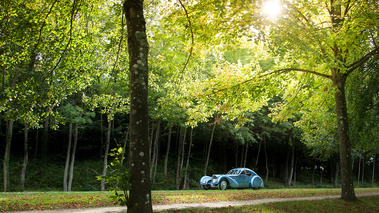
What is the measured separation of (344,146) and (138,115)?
9.75m

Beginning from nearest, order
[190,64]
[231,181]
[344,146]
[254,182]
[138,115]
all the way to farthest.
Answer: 1. [138,115]
2. [190,64]
3. [344,146]
4. [231,181]
5. [254,182]

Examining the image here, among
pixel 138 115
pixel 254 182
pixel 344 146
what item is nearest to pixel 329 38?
pixel 344 146

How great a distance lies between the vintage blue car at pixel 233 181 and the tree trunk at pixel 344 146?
652cm

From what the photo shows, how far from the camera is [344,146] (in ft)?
36.7

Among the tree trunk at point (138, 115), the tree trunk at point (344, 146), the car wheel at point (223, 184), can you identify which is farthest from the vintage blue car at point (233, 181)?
the tree trunk at point (138, 115)

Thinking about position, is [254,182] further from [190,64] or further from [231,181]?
[190,64]

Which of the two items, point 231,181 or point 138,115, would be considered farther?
point 231,181

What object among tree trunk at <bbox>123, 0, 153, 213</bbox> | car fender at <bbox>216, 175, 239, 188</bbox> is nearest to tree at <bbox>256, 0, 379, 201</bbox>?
tree trunk at <bbox>123, 0, 153, 213</bbox>

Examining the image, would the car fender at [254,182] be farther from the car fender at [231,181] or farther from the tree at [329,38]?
the tree at [329,38]

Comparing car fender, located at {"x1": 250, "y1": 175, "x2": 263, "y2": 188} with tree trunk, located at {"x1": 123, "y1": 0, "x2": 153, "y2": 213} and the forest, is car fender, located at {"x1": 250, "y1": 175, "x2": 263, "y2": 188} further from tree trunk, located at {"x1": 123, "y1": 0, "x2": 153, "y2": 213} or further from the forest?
tree trunk, located at {"x1": 123, "y1": 0, "x2": 153, "y2": 213}

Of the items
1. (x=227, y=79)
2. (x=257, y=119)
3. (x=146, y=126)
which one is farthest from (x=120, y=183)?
(x=257, y=119)

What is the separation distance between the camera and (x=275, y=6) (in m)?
7.64

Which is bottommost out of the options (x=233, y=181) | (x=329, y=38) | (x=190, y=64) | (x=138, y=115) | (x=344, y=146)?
(x=233, y=181)

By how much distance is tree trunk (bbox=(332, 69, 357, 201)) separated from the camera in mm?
10789
